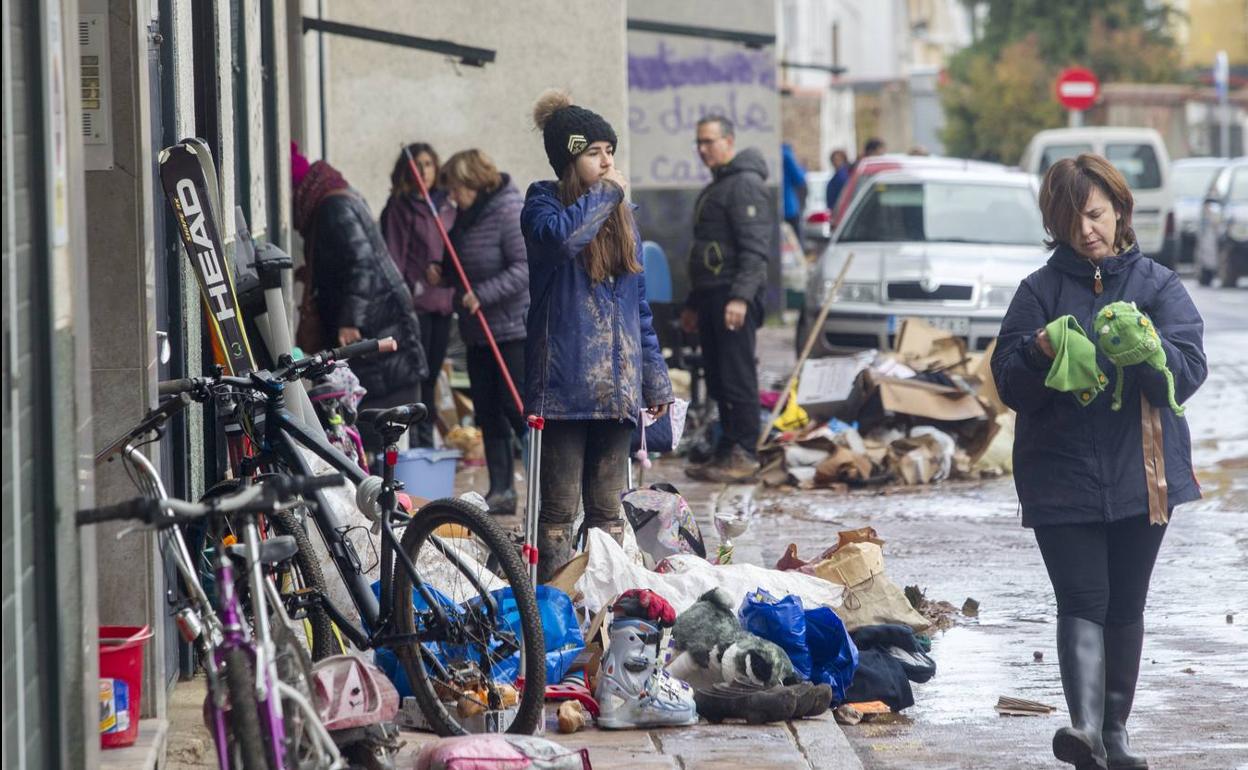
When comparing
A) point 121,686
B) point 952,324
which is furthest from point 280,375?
point 952,324

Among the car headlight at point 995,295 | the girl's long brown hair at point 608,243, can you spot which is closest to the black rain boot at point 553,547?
the girl's long brown hair at point 608,243

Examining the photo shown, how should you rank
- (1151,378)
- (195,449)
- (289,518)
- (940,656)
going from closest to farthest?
(1151,378) < (289,518) < (195,449) < (940,656)

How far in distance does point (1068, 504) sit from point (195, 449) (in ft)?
9.47

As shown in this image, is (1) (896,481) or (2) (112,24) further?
(1) (896,481)

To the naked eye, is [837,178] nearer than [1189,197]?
Yes

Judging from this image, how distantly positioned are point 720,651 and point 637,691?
35 cm

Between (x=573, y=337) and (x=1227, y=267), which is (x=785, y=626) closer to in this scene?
(x=573, y=337)

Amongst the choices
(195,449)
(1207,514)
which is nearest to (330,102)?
(1207,514)

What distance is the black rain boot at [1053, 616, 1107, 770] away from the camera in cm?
537

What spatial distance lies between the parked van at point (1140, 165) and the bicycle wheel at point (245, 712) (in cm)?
2521

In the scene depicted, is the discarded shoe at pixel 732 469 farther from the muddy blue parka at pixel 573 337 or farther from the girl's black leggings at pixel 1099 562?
the girl's black leggings at pixel 1099 562

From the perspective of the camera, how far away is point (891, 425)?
11.9 metres

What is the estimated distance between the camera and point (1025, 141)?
1869 inches

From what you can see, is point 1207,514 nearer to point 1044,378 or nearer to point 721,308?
point 721,308
